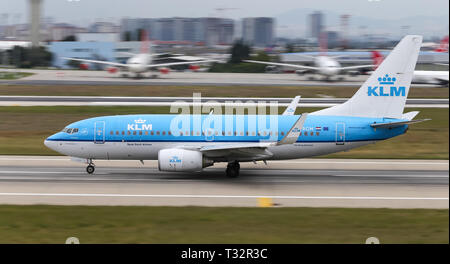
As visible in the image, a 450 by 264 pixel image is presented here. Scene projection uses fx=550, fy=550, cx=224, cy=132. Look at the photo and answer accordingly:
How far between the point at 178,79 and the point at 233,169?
11670 mm

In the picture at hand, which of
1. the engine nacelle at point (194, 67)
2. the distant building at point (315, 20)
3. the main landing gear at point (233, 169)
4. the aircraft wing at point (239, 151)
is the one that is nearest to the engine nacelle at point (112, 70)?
the engine nacelle at point (194, 67)

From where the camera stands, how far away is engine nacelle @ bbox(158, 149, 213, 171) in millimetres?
23281

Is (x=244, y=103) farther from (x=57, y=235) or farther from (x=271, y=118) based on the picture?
(x=57, y=235)

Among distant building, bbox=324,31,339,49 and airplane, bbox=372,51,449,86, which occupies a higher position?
distant building, bbox=324,31,339,49

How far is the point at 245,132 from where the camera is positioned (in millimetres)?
24594

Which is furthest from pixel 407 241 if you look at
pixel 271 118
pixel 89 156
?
pixel 89 156

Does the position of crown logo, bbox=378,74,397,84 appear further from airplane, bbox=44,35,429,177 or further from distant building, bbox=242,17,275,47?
distant building, bbox=242,17,275,47

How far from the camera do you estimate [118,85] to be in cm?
4031

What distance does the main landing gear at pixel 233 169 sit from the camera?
24.7m

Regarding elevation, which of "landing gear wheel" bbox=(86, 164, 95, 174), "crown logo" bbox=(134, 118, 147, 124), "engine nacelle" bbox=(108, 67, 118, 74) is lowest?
"landing gear wheel" bbox=(86, 164, 95, 174)

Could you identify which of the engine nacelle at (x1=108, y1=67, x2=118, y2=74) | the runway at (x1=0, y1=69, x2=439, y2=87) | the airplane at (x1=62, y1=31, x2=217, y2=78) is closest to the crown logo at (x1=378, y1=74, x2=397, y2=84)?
the runway at (x1=0, y1=69, x2=439, y2=87)

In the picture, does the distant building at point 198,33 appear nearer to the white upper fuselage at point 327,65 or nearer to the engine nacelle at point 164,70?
the engine nacelle at point 164,70

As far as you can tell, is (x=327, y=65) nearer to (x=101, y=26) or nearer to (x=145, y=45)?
(x=145, y=45)
